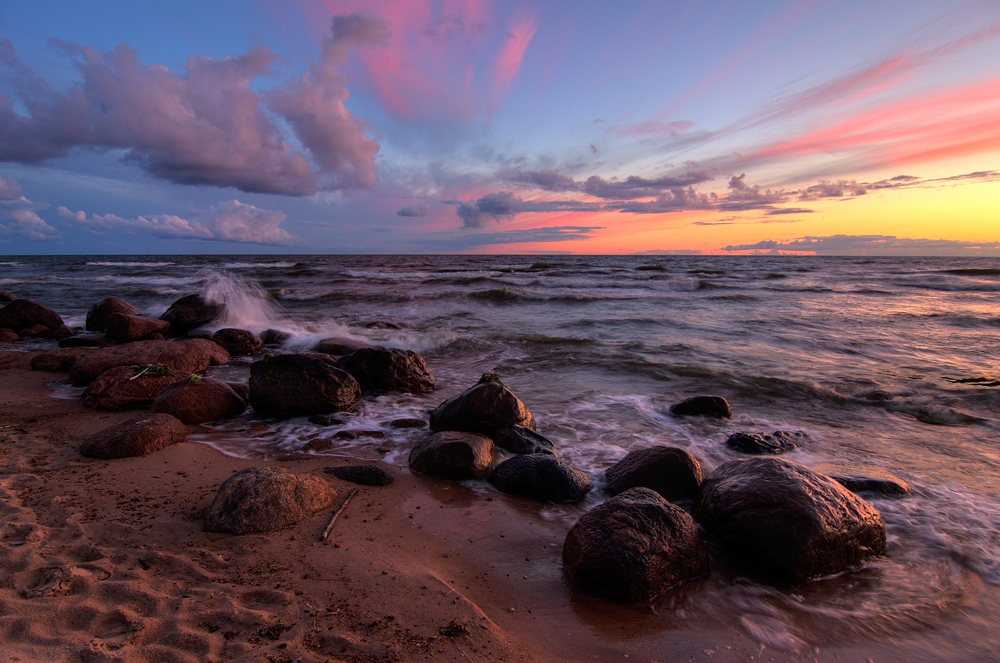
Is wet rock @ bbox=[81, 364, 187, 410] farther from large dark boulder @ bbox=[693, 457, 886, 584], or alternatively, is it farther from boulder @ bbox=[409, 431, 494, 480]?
large dark boulder @ bbox=[693, 457, 886, 584]

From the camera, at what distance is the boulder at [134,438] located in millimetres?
4145

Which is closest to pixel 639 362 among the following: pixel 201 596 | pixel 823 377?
pixel 823 377

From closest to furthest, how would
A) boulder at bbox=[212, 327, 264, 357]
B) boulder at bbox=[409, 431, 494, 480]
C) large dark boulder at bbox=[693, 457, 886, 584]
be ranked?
large dark boulder at bbox=[693, 457, 886, 584] → boulder at bbox=[409, 431, 494, 480] → boulder at bbox=[212, 327, 264, 357]

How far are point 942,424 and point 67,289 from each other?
30298 millimetres

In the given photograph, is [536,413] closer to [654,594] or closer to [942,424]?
[654,594]

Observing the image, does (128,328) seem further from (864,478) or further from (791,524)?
(864,478)

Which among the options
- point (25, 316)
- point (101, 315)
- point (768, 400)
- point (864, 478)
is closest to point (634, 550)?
point (864, 478)

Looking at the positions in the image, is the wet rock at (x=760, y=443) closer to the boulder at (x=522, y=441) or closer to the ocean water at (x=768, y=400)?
the ocean water at (x=768, y=400)

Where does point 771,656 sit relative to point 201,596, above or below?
below

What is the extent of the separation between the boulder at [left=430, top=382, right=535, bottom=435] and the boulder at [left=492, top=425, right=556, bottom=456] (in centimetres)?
12

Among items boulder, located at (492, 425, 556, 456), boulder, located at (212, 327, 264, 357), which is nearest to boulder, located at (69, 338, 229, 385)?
boulder, located at (212, 327, 264, 357)

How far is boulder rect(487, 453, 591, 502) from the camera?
3.98 m

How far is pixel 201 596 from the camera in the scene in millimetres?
2334

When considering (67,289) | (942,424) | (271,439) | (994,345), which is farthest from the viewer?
(67,289)
